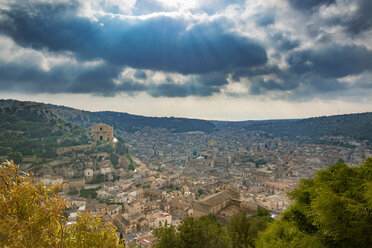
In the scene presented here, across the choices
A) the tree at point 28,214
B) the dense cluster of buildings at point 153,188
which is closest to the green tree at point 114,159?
the dense cluster of buildings at point 153,188

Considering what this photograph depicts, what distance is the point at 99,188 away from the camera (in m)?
36.9

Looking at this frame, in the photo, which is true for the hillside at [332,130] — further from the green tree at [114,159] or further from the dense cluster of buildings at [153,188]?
the green tree at [114,159]

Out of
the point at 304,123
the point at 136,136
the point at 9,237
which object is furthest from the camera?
the point at 304,123

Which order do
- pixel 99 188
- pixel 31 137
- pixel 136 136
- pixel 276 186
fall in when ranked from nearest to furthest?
pixel 99 188 → pixel 276 186 → pixel 31 137 → pixel 136 136

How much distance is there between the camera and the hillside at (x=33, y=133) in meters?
43.0

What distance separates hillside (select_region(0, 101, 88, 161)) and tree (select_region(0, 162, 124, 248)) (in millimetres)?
44689

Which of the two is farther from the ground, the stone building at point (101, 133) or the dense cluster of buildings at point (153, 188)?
the stone building at point (101, 133)

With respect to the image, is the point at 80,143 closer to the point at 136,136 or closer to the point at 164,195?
the point at 164,195

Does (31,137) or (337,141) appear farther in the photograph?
(337,141)

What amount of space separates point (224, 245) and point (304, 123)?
15404 cm

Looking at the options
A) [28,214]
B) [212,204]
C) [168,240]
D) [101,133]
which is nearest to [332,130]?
[101,133]

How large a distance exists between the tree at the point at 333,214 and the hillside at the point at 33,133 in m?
46.1

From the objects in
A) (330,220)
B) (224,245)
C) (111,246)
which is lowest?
(224,245)

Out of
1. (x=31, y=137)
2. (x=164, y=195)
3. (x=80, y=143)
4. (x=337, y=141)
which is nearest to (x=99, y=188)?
(x=164, y=195)
